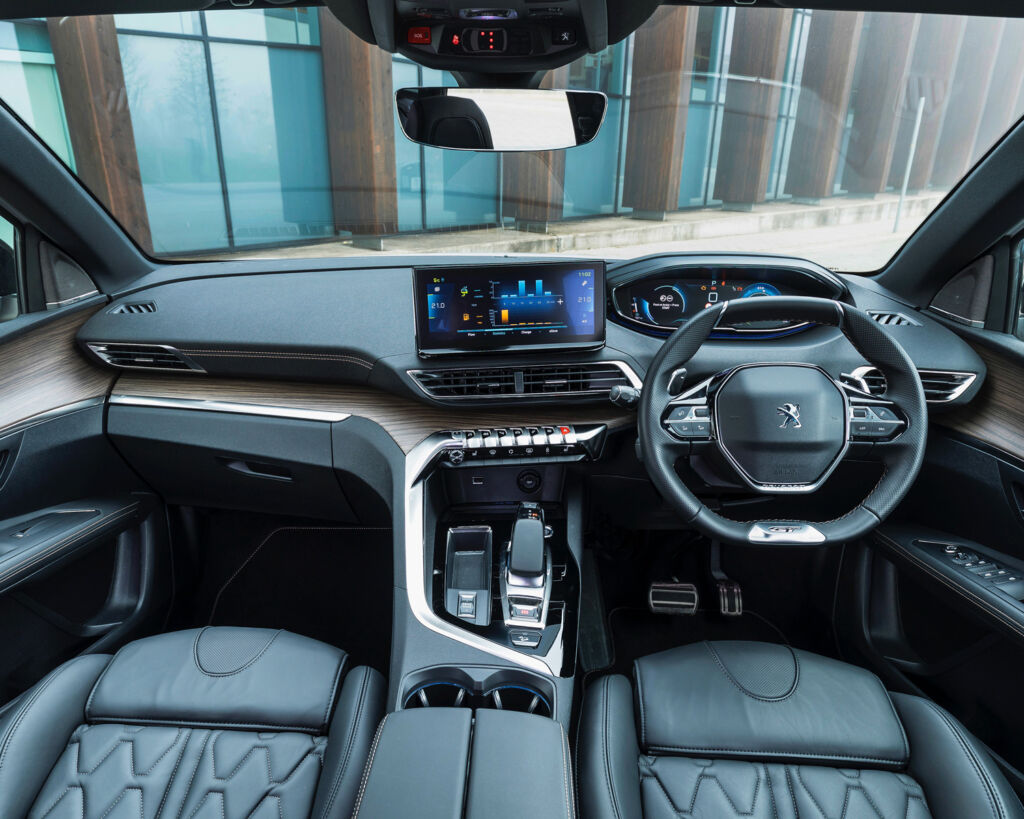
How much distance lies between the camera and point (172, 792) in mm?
1270

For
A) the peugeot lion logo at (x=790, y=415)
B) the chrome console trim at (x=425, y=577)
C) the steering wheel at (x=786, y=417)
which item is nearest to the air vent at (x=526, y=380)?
the chrome console trim at (x=425, y=577)

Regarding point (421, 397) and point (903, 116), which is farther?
point (903, 116)

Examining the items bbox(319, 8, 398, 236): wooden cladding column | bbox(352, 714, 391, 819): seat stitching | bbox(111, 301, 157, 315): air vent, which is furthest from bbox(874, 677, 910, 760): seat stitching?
bbox(111, 301, 157, 315): air vent

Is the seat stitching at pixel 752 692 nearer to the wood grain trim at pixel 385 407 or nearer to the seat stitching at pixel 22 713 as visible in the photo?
the wood grain trim at pixel 385 407

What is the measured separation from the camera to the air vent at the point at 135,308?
2.17m

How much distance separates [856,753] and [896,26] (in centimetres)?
218

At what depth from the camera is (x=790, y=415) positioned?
1573 mm

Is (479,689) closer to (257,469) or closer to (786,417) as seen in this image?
(786,417)

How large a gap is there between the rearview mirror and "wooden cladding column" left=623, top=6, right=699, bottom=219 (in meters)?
0.46

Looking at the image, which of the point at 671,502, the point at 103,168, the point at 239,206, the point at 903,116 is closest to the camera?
the point at 671,502

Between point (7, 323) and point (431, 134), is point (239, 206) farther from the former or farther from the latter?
point (431, 134)

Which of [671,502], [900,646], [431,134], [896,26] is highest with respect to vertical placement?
[896,26]

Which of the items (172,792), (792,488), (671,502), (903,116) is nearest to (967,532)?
(792,488)

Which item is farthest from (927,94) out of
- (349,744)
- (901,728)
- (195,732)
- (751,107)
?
(195,732)
